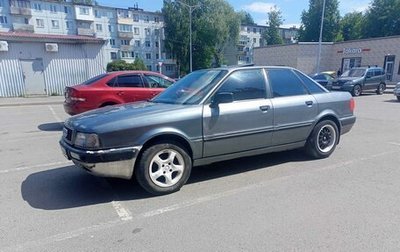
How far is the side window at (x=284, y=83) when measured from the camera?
4.65 meters

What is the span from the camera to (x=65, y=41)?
18375 millimetres

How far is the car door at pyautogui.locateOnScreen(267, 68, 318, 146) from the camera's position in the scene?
457 cm

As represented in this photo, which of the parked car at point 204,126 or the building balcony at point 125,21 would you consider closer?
the parked car at point 204,126

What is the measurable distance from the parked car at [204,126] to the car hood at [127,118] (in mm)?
12

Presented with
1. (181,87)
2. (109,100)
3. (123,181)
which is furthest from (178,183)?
(109,100)

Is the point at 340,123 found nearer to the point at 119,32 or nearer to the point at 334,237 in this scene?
the point at 334,237

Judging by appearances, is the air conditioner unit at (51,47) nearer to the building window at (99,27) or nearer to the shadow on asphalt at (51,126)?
the shadow on asphalt at (51,126)

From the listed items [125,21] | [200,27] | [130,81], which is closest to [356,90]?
[130,81]

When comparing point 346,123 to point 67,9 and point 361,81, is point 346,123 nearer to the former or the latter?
point 361,81

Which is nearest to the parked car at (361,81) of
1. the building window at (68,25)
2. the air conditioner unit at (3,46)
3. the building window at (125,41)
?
the air conditioner unit at (3,46)

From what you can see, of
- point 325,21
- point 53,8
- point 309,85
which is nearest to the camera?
point 309,85

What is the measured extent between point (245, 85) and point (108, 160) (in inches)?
90.5

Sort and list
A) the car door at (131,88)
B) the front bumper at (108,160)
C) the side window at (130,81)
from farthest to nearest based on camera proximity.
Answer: the side window at (130,81) → the car door at (131,88) → the front bumper at (108,160)

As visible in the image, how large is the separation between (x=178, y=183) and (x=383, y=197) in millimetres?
2602
